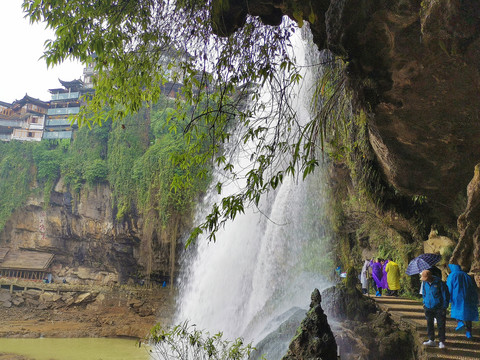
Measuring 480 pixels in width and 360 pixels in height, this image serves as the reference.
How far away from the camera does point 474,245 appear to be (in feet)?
11.3

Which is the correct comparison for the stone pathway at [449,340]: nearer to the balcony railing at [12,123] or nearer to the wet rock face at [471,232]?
the wet rock face at [471,232]

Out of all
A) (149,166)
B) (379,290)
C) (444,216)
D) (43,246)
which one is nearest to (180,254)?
(149,166)

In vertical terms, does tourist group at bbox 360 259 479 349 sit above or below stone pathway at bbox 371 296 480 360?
above

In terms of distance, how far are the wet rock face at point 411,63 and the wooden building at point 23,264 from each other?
20.4m

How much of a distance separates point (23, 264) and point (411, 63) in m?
21.7

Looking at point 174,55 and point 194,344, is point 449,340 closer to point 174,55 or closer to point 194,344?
point 194,344

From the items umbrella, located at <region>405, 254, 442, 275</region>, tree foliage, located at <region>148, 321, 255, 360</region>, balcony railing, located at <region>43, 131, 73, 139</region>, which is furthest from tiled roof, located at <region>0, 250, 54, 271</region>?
umbrella, located at <region>405, 254, 442, 275</region>

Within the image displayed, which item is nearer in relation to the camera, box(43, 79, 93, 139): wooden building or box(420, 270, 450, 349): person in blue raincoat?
box(420, 270, 450, 349): person in blue raincoat

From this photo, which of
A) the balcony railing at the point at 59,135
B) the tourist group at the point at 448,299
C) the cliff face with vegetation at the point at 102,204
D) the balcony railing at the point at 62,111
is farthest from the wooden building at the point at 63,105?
the tourist group at the point at 448,299

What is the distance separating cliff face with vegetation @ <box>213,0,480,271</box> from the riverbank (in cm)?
1381

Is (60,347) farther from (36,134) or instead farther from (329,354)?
(36,134)

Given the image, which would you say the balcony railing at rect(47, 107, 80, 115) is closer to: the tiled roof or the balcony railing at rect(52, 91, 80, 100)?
the balcony railing at rect(52, 91, 80, 100)

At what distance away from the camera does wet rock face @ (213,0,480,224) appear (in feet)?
7.96

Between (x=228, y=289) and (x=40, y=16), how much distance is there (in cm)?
765
